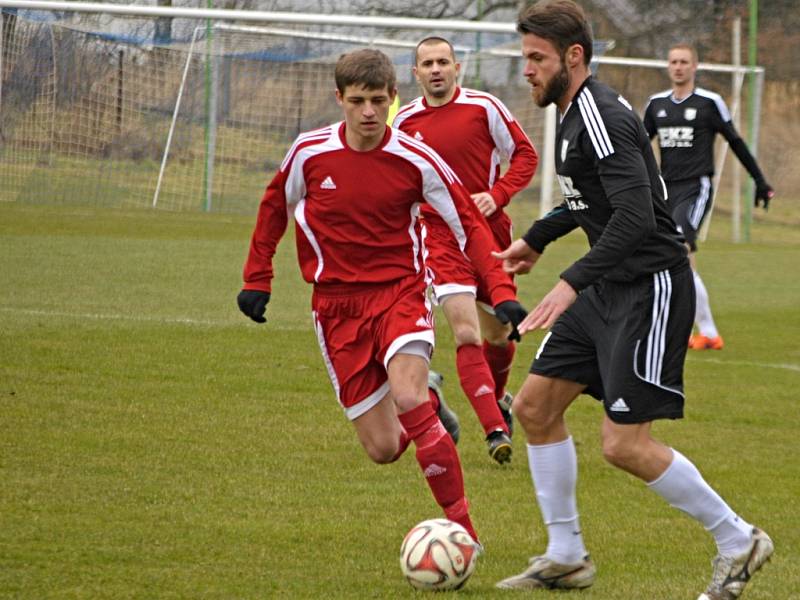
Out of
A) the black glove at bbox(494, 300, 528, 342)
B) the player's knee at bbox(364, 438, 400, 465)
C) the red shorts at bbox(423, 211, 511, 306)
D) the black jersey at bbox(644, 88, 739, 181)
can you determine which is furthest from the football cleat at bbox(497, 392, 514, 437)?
the black jersey at bbox(644, 88, 739, 181)

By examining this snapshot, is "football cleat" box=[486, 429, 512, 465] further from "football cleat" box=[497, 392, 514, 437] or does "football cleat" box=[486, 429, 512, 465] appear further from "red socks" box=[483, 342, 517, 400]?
"red socks" box=[483, 342, 517, 400]

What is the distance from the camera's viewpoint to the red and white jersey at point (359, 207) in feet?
18.3

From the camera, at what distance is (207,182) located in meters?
20.8

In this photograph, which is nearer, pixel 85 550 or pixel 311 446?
pixel 85 550

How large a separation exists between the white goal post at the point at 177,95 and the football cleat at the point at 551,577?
12.0 m

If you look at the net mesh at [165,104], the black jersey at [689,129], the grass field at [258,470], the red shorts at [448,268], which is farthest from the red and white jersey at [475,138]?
the net mesh at [165,104]

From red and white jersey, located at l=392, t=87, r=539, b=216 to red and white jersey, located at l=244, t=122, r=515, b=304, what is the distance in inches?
85.6

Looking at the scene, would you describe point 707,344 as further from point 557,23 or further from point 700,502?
point 557,23

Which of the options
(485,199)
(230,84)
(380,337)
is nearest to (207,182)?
(230,84)

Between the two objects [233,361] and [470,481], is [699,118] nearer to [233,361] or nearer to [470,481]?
[233,361]

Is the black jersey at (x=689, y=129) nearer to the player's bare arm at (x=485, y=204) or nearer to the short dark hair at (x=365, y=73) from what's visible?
the player's bare arm at (x=485, y=204)

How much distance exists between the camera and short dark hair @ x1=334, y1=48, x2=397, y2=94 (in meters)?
5.40

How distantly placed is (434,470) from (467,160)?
3063 mm

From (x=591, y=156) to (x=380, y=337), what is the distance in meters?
1.28
